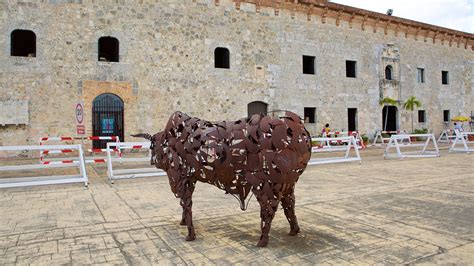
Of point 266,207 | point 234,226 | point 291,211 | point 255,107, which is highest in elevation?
point 255,107

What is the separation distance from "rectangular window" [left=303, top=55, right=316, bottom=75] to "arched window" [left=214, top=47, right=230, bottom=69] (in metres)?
5.08

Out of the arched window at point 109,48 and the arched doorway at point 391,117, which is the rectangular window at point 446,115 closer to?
the arched doorway at point 391,117

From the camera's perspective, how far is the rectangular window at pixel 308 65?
19.9 metres

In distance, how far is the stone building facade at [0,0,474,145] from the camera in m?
13.9

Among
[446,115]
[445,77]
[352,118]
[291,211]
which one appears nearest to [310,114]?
[352,118]

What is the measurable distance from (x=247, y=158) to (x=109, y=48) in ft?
50.4

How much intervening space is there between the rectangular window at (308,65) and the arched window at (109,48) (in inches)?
403

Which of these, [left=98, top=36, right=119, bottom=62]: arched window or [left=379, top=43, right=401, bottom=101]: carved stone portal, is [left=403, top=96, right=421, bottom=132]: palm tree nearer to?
[left=379, top=43, right=401, bottom=101]: carved stone portal

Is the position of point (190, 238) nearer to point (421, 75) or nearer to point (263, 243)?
point (263, 243)

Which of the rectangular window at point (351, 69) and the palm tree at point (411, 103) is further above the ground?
the rectangular window at point (351, 69)

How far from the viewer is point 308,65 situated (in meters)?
20.1

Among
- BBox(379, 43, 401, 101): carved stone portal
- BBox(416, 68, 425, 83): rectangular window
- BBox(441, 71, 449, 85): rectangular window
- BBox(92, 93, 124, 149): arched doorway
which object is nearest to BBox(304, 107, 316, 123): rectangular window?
BBox(379, 43, 401, 101): carved stone portal

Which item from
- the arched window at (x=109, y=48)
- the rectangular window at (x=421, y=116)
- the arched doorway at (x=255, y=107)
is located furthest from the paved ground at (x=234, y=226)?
the rectangular window at (x=421, y=116)

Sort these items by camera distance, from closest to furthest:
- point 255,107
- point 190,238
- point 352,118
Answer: point 190,238 → point 255,107 → point 352,118
